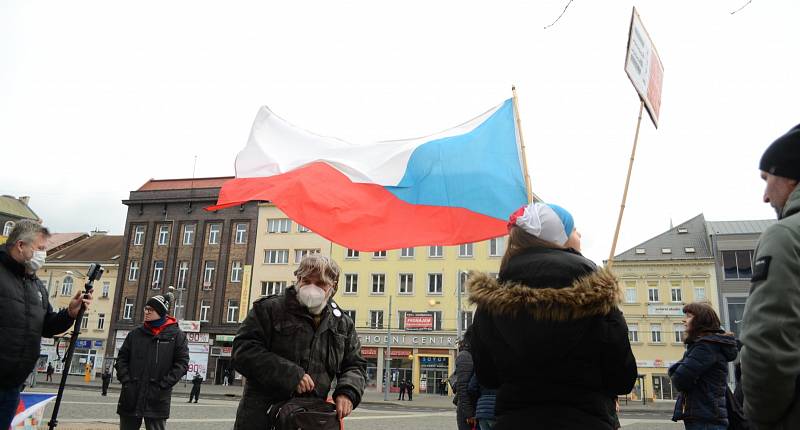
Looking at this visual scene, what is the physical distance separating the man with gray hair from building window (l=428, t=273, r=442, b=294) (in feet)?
151

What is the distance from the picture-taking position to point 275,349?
408 centimetres

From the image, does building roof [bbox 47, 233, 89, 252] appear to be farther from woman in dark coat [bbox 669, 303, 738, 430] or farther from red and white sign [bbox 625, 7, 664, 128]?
woman in dark coat [bbox 669, 303, 738, 430]

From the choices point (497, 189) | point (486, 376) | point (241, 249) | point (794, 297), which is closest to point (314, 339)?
point (486, 376)

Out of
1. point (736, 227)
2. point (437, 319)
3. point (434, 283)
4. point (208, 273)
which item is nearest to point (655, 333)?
point (736, 227)

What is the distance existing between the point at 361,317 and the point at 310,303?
48145mm

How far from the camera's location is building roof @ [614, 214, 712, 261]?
51.4 meters

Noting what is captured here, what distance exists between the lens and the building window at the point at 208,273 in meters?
55.0

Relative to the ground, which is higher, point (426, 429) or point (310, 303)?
point (310, 303)

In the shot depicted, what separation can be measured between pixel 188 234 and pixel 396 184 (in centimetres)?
Result: 5365

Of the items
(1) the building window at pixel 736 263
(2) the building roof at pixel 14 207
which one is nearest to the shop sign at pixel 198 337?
(2) the building roof at pixel 14 207

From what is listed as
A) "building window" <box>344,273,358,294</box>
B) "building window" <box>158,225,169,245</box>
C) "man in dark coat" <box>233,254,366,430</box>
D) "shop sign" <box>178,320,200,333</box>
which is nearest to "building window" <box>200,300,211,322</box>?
"shop sign" <box>178,320,200,333</box>

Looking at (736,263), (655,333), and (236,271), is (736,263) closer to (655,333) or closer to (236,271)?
(655,333)

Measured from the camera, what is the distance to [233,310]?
177 ft

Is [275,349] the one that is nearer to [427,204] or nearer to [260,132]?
[427,204]
